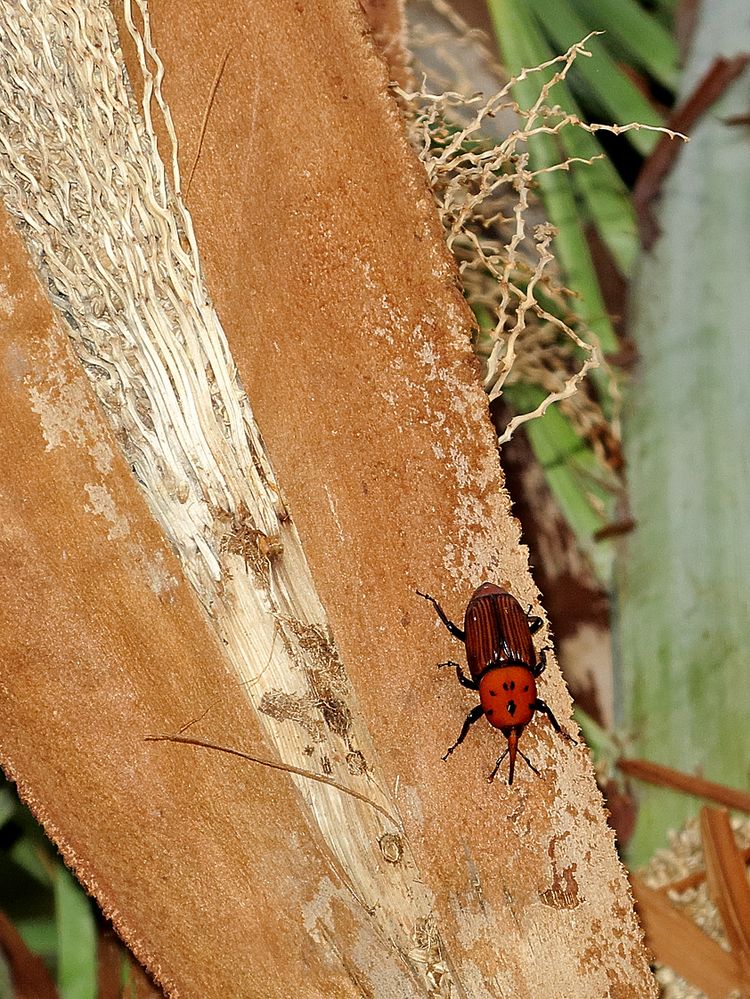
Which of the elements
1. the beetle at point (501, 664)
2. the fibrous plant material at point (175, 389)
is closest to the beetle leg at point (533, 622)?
the beetle at point (501, 664)

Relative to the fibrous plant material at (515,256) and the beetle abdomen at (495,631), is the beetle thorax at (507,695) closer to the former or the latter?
the beetle abdomen at (495,631)

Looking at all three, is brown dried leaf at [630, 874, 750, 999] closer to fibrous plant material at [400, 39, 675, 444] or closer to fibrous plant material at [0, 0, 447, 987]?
fibrous plant material at [0, 0, 447, 987]

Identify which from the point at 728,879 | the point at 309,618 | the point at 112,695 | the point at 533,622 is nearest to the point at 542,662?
the point at 533,622

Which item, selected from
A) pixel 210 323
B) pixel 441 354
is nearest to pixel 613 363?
pixel 441 354

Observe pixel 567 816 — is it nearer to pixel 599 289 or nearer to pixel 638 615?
pixel 638 615

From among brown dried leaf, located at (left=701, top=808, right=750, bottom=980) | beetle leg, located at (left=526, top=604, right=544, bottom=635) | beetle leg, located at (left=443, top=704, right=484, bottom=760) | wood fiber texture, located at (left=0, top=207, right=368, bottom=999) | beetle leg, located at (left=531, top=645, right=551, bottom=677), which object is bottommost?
wood fiber texture, located at (left=0, top=207, right=368, bottom=999)

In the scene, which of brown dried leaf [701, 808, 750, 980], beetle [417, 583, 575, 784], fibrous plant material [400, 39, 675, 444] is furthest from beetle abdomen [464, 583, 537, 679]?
brown dried leaf [701, 808, 750, 980]

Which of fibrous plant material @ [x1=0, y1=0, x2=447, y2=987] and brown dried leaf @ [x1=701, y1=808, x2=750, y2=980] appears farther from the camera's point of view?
brown dried leaf @ [x1=701, y1=808, x2=750, y2=980]

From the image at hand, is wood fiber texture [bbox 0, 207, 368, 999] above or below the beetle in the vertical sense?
below
